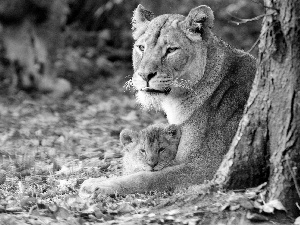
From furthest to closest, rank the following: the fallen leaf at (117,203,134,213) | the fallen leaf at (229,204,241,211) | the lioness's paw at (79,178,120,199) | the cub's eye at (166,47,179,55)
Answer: the cub's eye at (166,47,179,55)
the lioness's paw at (79,178,120,199)
the fallen leaf at (117,203,134,213)
the fallen leaf at (229,204,241,211)

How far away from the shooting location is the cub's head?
7.26m

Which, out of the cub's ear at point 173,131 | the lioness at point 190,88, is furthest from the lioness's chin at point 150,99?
the cub's ear at point 173,131

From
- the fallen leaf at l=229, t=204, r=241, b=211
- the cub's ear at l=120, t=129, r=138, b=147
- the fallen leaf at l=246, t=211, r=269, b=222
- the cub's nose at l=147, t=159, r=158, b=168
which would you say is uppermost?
the cub's ear at l=120, t=129, r=138, b=147

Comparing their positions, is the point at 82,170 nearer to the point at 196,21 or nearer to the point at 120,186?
the point at 120,186

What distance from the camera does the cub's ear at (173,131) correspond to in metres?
7.59

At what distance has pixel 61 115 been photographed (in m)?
13.1

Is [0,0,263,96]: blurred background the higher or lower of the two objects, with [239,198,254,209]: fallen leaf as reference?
higher

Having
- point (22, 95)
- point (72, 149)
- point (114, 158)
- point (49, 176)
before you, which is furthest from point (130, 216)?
point (22, 95)

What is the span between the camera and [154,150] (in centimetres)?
750

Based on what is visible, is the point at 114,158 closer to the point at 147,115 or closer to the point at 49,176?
the point at 49,176

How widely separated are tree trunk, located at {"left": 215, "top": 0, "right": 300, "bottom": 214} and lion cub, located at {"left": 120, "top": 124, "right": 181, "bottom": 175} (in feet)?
5.03

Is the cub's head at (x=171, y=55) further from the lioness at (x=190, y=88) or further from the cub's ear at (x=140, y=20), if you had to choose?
the cub's ear at (x=140, y=20)

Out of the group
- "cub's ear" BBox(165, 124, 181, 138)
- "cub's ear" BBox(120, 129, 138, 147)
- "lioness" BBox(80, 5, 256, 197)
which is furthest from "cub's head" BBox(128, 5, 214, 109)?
"cub's ear" BBox(120, 129, 138, 147)

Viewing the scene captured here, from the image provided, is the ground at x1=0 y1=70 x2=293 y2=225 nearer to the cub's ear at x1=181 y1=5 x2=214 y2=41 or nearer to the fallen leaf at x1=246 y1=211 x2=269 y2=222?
the fallen leaf at x1=246 y1=211 x2=269 y2=222
